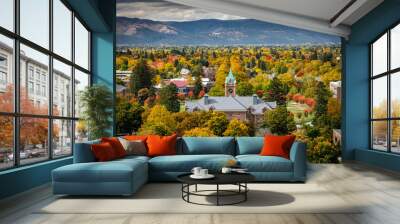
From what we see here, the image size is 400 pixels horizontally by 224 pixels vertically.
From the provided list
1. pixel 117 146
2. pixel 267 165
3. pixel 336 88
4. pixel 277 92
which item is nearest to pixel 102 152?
pixel 117 146

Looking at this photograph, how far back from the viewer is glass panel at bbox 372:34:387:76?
9.70m

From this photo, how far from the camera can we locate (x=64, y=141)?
790 cm

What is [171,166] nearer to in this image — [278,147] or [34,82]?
[278,147]

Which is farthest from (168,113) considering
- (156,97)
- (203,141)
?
(203,141)

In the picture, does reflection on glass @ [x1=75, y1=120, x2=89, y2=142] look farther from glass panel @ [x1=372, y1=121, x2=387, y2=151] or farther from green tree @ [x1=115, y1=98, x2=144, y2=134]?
glass panel @ [x1=372, y1=121, x2=387, y2=151]

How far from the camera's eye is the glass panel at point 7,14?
17.7 feet

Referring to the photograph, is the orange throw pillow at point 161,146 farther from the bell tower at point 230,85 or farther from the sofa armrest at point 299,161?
the bell tower at point 230,85

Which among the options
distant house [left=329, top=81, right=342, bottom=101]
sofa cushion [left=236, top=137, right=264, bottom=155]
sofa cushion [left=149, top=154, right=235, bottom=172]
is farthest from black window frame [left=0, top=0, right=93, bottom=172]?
distant house [left=329, top=81, right=342, bottom=101]

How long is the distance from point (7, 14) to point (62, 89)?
97.0 inches

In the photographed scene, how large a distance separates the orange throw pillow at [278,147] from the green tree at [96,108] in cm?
379

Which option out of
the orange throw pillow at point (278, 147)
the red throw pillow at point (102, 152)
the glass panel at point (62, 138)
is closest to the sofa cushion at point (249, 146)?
the orange throw pillow at point (278, 147)

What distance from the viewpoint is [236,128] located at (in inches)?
472

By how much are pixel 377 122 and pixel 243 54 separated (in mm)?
4262

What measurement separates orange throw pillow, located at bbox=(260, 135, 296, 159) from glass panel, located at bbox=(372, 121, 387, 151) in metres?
3.55
